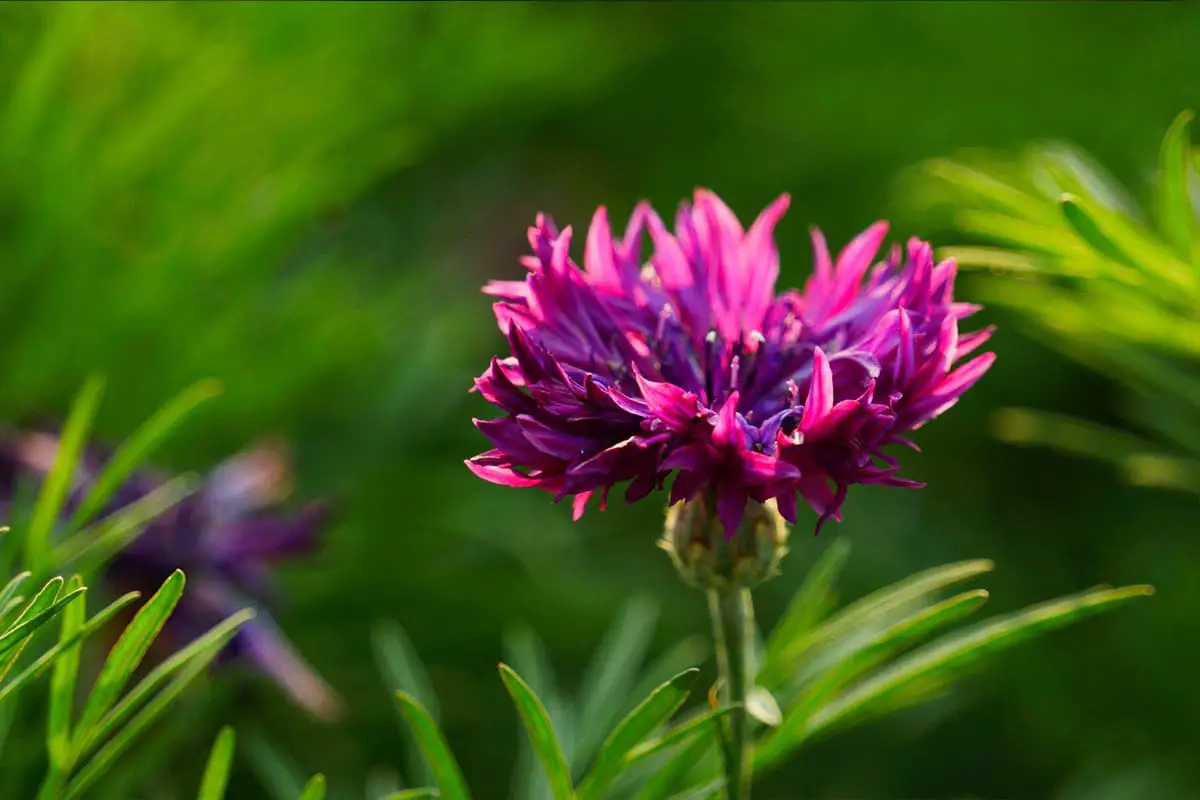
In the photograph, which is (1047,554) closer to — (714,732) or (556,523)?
(556,523)

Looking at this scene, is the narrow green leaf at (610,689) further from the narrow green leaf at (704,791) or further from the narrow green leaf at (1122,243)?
the narrow green leaf at (1122,243)

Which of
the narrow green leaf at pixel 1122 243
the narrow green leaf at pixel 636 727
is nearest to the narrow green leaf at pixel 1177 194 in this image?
the narrow green leaf at pixel 1122 243

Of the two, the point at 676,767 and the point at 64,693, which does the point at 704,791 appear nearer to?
the point at 676,767

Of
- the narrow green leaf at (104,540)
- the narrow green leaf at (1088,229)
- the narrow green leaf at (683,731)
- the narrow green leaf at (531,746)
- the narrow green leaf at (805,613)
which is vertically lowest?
the narrow green leaf at (531,746)

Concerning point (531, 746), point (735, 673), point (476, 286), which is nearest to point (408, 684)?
Result: point (531, 746)

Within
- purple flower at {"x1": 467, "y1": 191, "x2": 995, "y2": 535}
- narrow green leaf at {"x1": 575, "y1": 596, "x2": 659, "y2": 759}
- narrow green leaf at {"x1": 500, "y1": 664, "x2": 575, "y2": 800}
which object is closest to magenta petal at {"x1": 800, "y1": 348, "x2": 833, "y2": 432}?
purple flower at {"x1": 467, "y1": 191, "x2": 995, "y2": 535}

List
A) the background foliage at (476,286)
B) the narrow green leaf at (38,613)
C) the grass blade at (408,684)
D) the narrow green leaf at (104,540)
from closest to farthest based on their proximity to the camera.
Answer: the narrow green leaf at (38,613) < the narrow green leaf at (104,540) < the grass blade at (408,684) < the background foliage at (476,286)

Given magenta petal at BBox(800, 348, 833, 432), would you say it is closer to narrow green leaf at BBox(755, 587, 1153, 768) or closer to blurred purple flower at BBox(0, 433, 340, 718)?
narrow green leaf at BBox(755, 587, 1153, 768)
